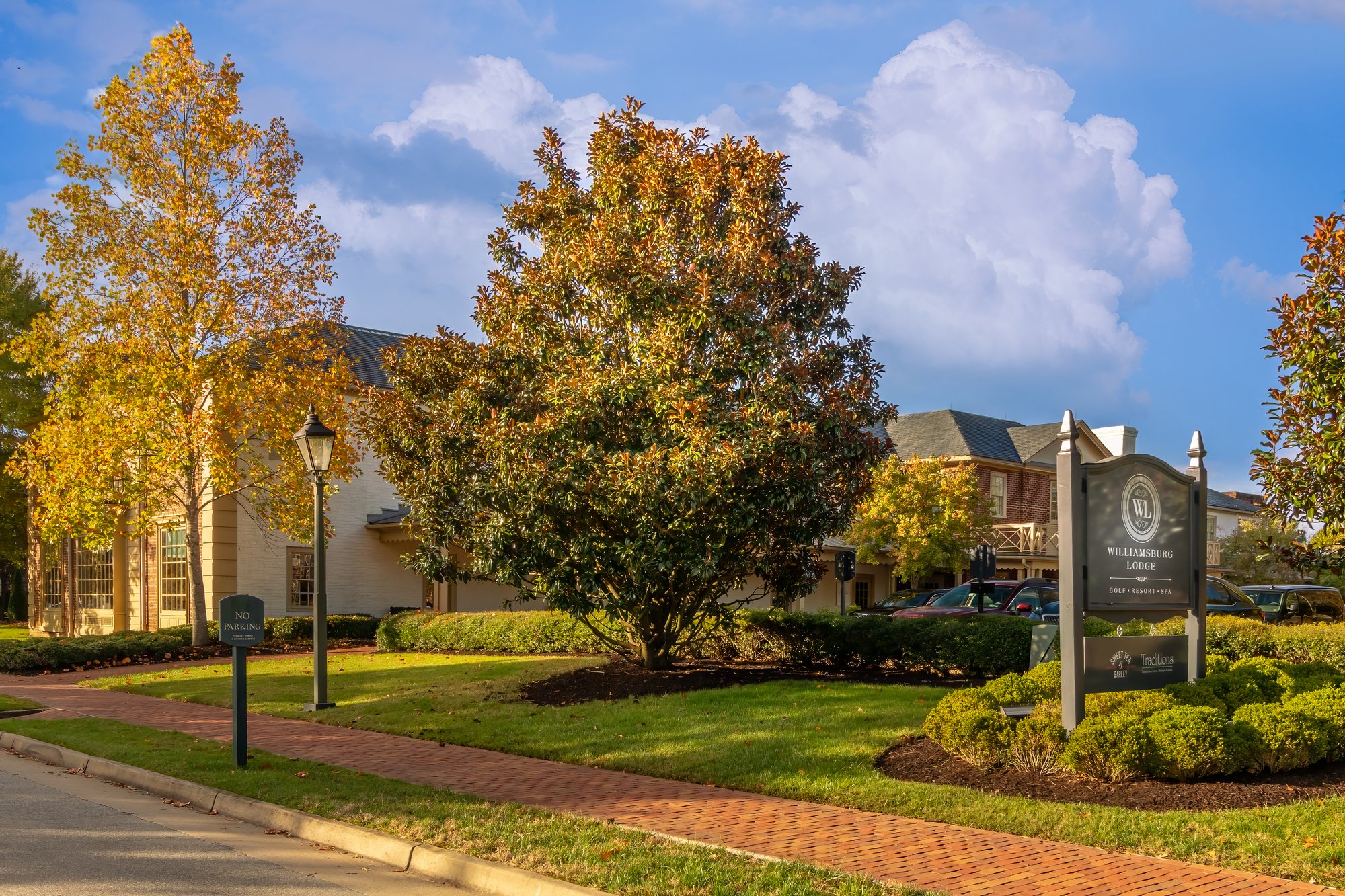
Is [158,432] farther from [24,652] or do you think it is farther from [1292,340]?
[1292,340]

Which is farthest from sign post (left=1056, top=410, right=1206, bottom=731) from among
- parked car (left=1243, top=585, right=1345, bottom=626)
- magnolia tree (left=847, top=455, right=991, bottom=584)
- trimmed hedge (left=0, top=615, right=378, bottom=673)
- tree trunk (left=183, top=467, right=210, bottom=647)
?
magnolia tree (left=847, top=455, right=991, bottom=584)

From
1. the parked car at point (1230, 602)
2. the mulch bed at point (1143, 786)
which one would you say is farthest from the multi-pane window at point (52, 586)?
the mulch bed at point (1143, 786)

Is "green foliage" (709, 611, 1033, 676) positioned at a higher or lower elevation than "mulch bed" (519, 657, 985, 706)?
higher

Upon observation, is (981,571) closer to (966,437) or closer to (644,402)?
(644,402)

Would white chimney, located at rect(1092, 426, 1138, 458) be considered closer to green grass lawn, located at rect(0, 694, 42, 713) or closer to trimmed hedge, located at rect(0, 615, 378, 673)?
trimmed hedge, located at rect(0, 615, 378, 673)

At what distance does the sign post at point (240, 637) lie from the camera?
10.3 meters

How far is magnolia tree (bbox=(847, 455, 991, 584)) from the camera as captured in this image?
1453 inches

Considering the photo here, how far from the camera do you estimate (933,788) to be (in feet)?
28.6

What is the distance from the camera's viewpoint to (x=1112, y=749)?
8570 mm

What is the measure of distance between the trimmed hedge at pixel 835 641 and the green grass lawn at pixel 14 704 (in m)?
7.94

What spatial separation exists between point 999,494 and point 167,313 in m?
31.5

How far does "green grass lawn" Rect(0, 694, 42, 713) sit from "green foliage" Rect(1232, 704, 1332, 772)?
48.1ft

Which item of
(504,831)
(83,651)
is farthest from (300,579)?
A: (504,831)

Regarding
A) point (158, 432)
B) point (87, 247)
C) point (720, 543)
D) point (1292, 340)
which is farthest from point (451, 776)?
point (87, 247)
